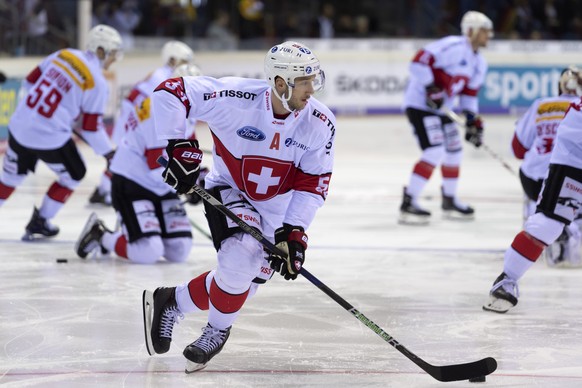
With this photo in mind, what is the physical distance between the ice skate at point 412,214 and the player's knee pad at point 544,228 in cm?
258

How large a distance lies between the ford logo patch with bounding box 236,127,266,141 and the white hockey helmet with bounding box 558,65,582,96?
2.40 m

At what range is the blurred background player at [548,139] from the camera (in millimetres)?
5562

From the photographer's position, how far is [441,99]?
7.23 m

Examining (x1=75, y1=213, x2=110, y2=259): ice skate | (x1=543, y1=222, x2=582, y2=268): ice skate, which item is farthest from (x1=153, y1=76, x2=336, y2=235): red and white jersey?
(x1=543, y1=222, x2=582, y2=268): ice skate

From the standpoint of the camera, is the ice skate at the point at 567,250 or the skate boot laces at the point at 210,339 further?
the ice skate at the point at 567,250

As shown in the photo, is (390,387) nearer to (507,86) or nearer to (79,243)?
(79,243)

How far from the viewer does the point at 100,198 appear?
748 centimetres

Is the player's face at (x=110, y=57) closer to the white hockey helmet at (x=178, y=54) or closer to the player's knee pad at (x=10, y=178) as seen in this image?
the white hockey helmet at (x=178, y=54)

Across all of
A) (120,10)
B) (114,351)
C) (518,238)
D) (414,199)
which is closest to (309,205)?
(114,351)

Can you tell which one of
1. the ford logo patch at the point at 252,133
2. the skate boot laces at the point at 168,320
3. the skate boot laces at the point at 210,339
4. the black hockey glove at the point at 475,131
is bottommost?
the black hockey glove at the point at 475,131

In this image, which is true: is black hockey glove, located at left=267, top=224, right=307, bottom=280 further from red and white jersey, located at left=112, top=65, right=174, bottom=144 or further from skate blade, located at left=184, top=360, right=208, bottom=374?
red and white jersey, located at left=112, top=65, right=174, bottom=144

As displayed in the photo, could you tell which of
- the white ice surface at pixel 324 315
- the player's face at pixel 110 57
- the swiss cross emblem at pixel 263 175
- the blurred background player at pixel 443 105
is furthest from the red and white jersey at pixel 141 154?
the blurred background player at pixel 443 105

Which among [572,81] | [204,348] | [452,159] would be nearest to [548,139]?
[572,81]

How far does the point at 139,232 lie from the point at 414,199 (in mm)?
2365
